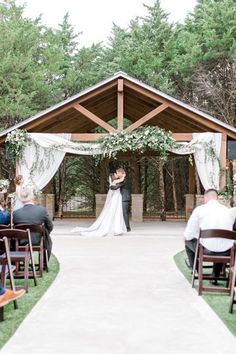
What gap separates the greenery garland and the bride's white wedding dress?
1.17 metres

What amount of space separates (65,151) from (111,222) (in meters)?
2.41

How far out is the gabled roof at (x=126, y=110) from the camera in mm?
15242

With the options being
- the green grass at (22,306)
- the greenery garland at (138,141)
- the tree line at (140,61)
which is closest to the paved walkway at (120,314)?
the green grass at (22,306)

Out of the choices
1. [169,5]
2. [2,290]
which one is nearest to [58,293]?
[2,290]

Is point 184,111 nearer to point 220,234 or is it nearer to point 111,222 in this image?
point 111,222

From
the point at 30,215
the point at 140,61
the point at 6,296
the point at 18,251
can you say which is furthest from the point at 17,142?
the point at 140,61

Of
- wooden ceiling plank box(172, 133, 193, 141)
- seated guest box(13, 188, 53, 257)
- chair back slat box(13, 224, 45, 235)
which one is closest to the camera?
chair back slat box(13, 224, 45, 235)

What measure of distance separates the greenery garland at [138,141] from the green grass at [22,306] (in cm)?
661

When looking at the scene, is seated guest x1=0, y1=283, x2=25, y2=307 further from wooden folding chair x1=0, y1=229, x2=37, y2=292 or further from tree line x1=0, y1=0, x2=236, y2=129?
tree line x1=0, y1=0, x2=236, y2=129

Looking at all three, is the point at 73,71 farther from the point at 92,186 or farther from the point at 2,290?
the point at 2,290

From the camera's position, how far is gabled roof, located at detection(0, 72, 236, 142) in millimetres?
15242

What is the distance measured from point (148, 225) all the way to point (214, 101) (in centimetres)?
962

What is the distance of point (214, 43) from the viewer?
24.3 m

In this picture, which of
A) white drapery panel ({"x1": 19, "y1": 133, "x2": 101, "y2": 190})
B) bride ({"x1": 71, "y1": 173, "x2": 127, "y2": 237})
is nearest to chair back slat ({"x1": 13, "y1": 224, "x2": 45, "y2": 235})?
bride ({"x1": 71, "y1": 173, "x2": 127, "y2": 237})
